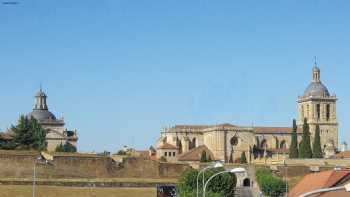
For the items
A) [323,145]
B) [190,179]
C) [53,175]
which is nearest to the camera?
[190,179]

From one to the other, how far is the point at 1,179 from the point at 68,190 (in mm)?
5589

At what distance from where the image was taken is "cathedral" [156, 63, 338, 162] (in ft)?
402

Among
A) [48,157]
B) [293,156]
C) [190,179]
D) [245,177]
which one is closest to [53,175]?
[48,157]

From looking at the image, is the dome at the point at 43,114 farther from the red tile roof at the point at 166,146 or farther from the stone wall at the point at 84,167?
the stone wall at the point at 84,167

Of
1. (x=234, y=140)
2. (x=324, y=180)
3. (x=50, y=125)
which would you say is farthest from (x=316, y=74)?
(x=324, y=180)

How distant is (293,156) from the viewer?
109625 millimetres

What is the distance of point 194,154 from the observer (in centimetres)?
11612

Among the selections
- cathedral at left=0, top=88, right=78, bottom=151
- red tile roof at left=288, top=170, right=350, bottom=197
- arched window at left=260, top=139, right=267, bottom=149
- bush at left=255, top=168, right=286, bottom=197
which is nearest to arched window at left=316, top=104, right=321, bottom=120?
arched window at left=260, top=139, right=267, bottom=149

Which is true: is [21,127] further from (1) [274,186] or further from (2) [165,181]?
(1) [274,186]

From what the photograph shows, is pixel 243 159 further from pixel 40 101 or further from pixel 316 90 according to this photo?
pixel 40 101

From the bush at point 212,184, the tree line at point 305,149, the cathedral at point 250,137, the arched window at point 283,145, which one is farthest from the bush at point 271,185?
the arched window at point 283,145

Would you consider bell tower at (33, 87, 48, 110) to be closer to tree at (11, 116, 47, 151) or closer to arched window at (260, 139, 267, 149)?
arched window at (260, 139, 267, 149)

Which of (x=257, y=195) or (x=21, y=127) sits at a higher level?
(x=21, y=127)

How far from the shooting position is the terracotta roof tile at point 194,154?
114m
